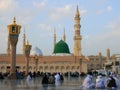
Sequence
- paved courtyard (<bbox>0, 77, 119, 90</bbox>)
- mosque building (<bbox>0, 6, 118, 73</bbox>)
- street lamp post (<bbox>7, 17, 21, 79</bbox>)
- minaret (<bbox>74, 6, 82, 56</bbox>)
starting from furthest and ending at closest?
mosque building (<bbox>0, 6, 118, 73</bbox>), minaret (<bbox>74, 6, 82, 56</bbox>), street lamp post (<bbox>7, 17, 21, 79</bbox>), paved courtyard (<bbox>0, 77, 119, 90</bbox>)

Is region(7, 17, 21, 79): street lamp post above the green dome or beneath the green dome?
beneath

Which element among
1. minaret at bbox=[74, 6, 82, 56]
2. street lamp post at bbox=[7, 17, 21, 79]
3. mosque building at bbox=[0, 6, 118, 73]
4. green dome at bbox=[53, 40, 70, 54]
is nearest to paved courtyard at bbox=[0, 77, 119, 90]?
street lamp post at bbox=[7, 17, 21, 79]

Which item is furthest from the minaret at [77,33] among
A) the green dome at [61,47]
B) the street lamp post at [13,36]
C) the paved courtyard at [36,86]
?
the paved courtyard at [36,86]

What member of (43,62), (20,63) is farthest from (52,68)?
(20,63)

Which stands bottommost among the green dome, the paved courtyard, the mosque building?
the paved courtyard

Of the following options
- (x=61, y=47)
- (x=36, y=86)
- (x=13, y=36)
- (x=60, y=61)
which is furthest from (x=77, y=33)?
(x=36, y=86)

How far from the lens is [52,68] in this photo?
2825 inches

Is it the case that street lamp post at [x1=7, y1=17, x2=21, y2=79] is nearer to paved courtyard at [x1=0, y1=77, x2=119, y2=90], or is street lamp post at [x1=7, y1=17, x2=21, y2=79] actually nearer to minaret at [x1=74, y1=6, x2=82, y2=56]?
paved courtyard at [x1=0, y1=77, x2=119, y2=90]

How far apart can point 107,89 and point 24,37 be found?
6072 cm

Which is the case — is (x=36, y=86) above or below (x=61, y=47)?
below

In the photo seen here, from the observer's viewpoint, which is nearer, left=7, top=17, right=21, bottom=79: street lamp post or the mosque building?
left=7, top=17, right=21, bottom=79: street lamp post

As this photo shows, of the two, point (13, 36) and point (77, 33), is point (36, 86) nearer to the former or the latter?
point (13, 36)

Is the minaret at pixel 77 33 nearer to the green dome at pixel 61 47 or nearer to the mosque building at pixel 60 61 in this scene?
the mosque building at pixel 60 61

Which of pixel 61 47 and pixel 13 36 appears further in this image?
pixel 61 47
